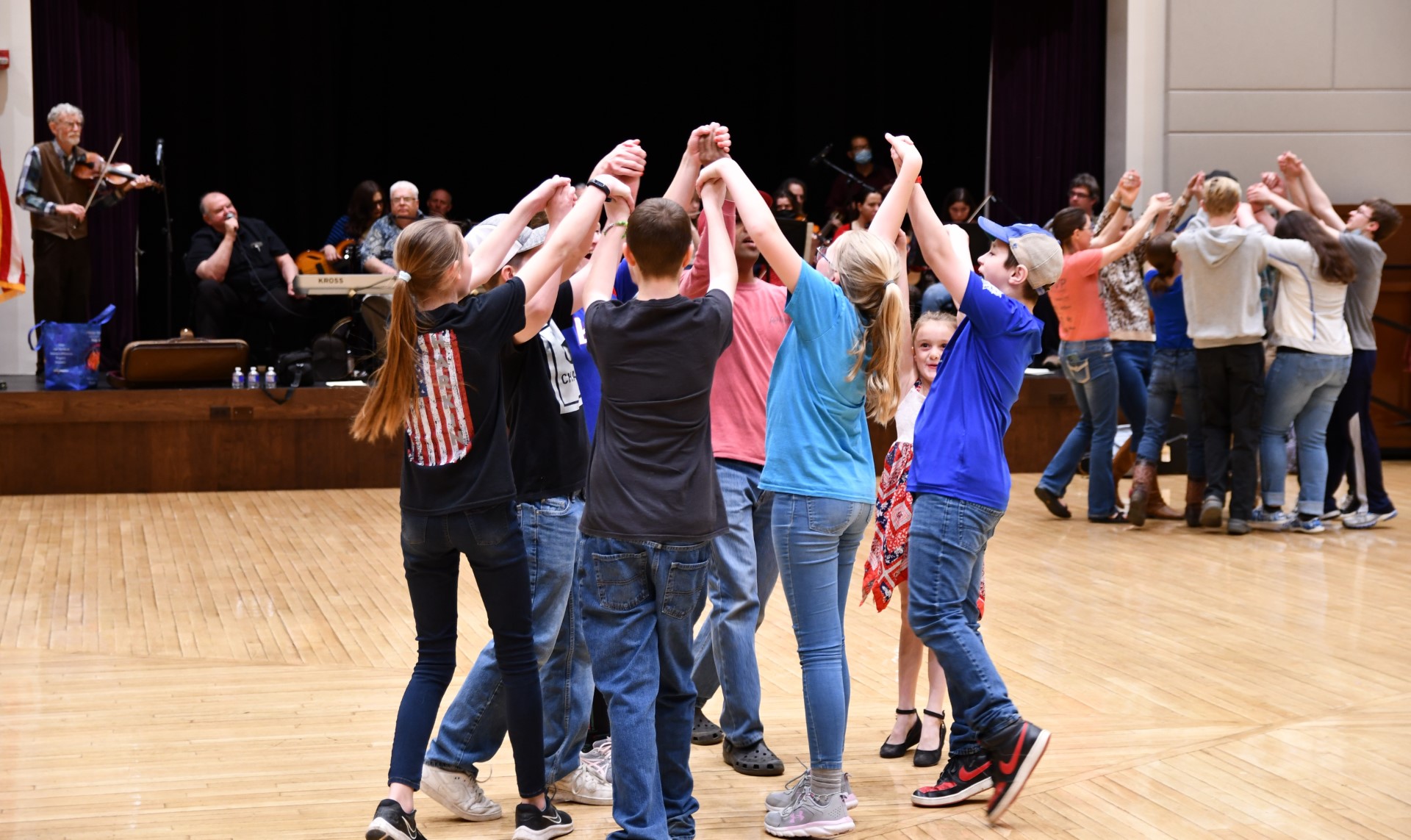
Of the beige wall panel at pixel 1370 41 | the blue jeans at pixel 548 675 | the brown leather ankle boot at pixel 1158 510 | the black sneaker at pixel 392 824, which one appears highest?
the beige wall panel at pixel 1370 41

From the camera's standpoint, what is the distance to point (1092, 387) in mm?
6848

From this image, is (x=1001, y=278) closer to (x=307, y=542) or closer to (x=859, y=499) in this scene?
(x=859, y=499)

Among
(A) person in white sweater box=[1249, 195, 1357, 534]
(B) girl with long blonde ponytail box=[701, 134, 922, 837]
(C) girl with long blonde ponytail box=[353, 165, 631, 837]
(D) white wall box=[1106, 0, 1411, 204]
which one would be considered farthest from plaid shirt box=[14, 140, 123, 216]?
(D) white wall box=[1106, 0, 1411, 204]

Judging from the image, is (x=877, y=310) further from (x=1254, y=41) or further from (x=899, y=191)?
(x=1254, y=41)

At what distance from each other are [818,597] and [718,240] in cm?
79

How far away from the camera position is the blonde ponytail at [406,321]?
273cm

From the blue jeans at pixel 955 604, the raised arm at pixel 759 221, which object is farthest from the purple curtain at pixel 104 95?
the blue jeans at pixel 955 604

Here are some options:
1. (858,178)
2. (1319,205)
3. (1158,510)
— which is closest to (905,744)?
(1158,510)

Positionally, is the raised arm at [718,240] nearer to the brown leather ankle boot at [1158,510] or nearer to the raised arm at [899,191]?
the raised arm at [899,191]

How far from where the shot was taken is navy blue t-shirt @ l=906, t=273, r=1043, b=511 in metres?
3.01

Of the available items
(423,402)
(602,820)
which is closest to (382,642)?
(602,820)

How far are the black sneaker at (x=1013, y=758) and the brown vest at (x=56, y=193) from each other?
23.2 ft

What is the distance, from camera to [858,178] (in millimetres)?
11422

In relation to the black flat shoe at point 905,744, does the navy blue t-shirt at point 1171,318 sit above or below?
above
